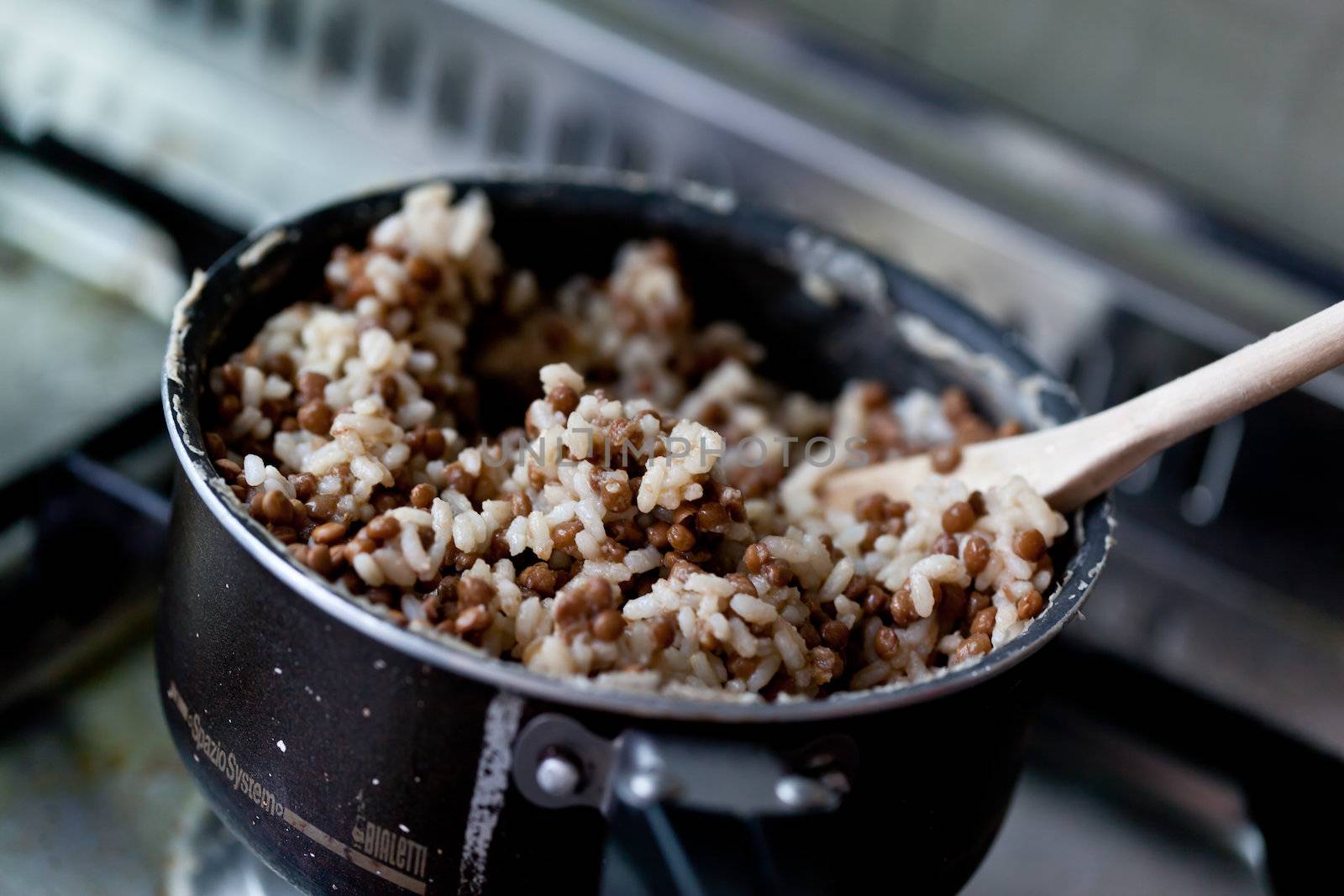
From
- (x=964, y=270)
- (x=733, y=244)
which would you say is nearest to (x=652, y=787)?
(x=733, y=244)

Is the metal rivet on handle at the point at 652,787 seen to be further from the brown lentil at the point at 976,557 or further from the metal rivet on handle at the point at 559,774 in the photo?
the brown lentil at the point at 976,557

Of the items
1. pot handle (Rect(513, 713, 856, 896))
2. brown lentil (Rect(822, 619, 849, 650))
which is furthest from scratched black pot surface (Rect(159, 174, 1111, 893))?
brown lentil (Rect(822, 619, 849, 650))

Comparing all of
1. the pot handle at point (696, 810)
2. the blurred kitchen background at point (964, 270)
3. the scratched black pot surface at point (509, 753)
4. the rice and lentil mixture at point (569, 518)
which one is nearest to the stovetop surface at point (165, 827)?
the blurred kitchen background at point (964, 270)

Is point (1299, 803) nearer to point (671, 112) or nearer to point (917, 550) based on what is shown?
point (917, 550)

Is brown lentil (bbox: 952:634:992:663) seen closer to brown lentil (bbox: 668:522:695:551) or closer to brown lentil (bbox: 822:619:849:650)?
brown lentil (bbox: 822:619:849:650)

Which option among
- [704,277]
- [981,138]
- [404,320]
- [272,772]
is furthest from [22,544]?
[981,138]

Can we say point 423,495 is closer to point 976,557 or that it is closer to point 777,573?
point 777,573
